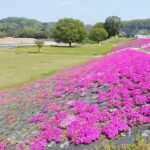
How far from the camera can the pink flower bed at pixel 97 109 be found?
14.0m

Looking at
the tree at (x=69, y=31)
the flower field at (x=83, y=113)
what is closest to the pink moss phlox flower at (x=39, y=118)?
the flower field at (x=83, y=113)

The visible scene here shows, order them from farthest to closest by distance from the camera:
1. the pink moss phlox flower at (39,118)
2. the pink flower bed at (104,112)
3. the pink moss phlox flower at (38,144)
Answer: the pink moss phlox flower at (39,118) < the pink flower bed at (104,112) < the pink moss phlox flower at (38,144)

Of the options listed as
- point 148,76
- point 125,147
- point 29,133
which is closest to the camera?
point 125,147

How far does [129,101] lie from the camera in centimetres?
1627

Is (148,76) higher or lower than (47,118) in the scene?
higher

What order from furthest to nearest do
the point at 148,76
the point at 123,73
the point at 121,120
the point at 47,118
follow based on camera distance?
the point at 123,73 → the point at 148,76 → the point at 47,118 → the point at 121,120

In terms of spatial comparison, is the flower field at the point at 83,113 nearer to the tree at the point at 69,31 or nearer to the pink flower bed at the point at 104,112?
the pink flower bed at the point at 104,112

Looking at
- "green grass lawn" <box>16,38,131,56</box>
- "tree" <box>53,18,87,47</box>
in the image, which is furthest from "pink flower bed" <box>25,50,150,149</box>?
"tree" <box>53,18,87,47</box>

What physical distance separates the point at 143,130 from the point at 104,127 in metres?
1.53

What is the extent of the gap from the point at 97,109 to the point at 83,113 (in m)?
0.70

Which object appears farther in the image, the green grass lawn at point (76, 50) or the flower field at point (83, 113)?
the green grass lawn at point (76, 50)

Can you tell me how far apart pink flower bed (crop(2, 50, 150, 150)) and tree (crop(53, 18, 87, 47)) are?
142 metres

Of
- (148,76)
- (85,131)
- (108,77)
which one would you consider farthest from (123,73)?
(85,131)

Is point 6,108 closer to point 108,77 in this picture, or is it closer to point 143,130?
point 108,77
